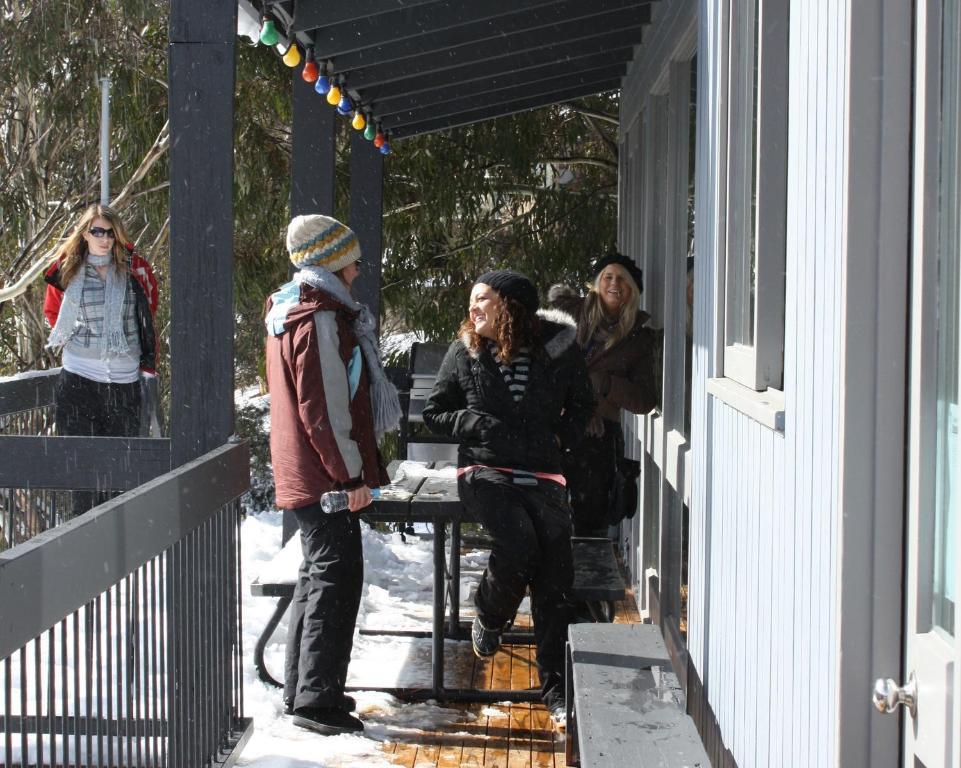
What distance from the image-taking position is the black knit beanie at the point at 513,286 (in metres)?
4.47

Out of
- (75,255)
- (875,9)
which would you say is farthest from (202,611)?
(75,255)

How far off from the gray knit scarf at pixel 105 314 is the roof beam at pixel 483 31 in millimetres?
1501

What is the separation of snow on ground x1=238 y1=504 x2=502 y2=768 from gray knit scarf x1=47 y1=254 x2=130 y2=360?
1.36 meters

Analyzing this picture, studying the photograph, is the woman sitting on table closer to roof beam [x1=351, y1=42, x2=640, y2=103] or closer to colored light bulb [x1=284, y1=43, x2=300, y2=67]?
colored light bulb [x1=284, y1=43, x2=300, y2=67]

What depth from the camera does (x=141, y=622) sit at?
316cm

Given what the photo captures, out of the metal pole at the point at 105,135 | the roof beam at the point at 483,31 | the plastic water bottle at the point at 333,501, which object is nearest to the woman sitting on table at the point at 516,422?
the plastic water bottle at the point at 333,501

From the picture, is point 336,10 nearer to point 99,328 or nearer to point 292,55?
point 292,55

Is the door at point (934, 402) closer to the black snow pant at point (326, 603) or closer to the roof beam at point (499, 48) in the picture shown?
the black snow pant at point (326, 603)

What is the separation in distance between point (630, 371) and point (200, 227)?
2068 millimetres

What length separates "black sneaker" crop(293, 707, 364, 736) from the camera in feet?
14.2

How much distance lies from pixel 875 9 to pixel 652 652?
2461mm

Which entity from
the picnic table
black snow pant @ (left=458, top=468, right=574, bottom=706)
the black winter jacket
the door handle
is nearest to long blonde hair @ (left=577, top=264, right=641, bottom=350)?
the black winter jacket

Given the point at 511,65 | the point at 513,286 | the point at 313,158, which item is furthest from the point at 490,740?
the point at 511,65

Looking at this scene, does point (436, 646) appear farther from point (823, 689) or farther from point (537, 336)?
point (823, 689)
